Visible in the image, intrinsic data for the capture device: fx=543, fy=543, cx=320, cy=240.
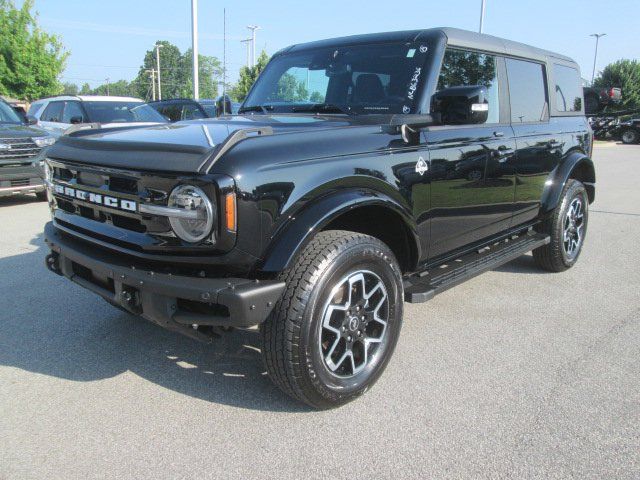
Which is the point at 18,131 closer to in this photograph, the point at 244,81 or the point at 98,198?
the point at 98,198

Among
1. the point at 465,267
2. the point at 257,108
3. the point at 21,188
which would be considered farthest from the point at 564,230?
the point at 21,188

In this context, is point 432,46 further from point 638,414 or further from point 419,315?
point 638,414

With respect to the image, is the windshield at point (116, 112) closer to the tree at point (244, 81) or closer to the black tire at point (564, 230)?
the black tire at point (564, 230)

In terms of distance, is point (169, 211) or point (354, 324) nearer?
point (169, 211)

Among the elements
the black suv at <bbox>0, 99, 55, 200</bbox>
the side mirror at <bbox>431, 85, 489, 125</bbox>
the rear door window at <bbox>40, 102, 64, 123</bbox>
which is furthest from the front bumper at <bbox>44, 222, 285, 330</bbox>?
the rear door window at <bbox>40, 102, 64, 123</bbox>

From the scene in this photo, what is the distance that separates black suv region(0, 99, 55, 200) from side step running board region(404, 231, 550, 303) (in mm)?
6818

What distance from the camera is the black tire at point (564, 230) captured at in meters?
4.99

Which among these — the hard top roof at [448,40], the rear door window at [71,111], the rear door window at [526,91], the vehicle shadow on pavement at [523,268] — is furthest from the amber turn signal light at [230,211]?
the rear door window at [71,111]

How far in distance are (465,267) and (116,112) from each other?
327 inches

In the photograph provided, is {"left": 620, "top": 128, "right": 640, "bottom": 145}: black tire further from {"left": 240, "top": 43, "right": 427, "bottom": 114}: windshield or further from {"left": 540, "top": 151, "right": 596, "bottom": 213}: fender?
{"left": 240, "top": 43, "right": 427, "bottom": 114}: windshield

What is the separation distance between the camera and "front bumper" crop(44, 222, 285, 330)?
2.33m

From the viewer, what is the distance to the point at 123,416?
2.77 metres

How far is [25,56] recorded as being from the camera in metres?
25.2

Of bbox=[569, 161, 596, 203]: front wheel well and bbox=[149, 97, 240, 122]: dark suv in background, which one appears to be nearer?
bbox=[569, 161, 596, 203]: front wheel well
